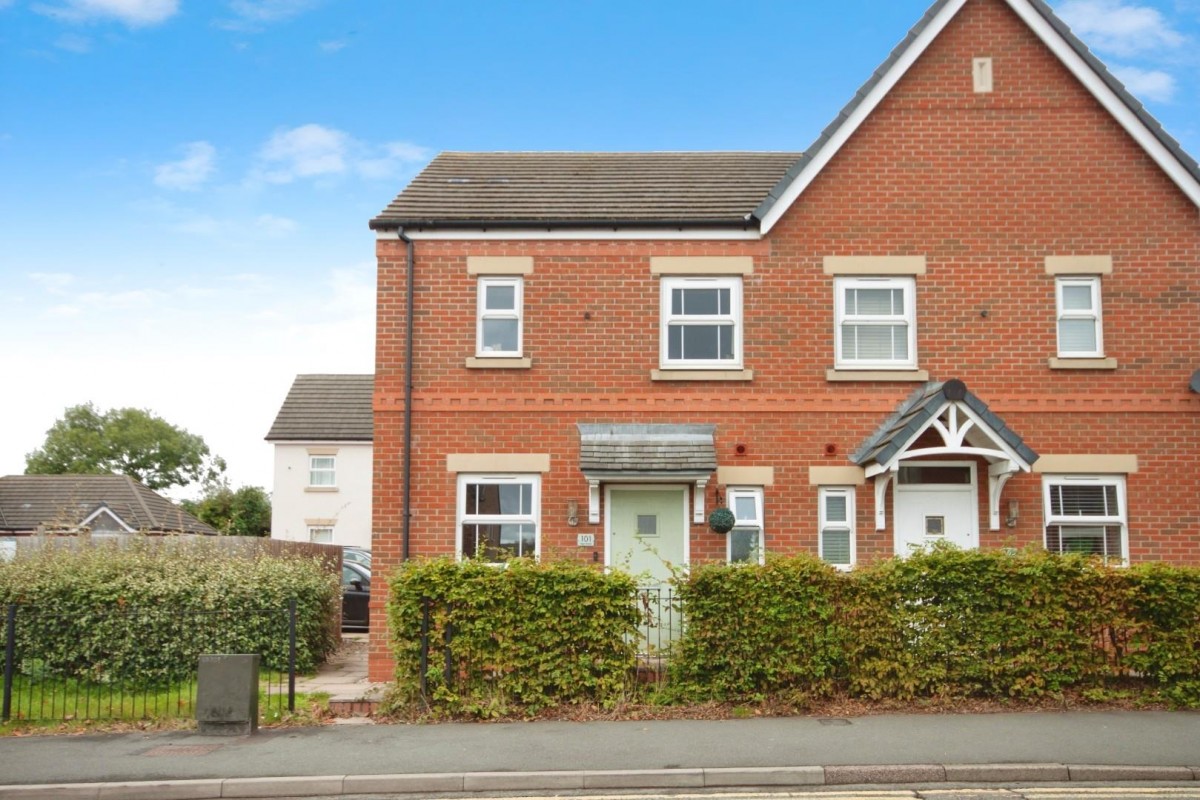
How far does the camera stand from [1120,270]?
1483 centimetres

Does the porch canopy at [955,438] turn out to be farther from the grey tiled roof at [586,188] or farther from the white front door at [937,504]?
the grey tiled roof at [586,188]

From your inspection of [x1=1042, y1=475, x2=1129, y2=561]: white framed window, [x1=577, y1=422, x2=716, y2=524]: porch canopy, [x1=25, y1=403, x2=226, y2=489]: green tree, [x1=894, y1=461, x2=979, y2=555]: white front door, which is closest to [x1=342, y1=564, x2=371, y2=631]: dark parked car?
[x1=577, y1=422, x2=716, y2=524]: porch canopy

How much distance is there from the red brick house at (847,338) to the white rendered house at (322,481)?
23.4 m

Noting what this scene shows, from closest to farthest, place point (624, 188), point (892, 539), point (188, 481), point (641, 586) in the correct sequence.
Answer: point (641, 586) < point (892, 539) < point (624, 188) < point (188, 481)

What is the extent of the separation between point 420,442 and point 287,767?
230 inches

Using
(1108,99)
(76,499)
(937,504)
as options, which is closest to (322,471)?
(76,499)

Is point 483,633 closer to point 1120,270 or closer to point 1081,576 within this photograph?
point 1081,576

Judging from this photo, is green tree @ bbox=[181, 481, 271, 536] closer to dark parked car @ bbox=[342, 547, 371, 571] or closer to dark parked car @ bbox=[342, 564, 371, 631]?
dark parked car @ bbox=[342, 547, 371, 571]

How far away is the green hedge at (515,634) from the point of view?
1134cm

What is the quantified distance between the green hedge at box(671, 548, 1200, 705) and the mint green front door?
3.15 m

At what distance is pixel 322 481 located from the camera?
125ft

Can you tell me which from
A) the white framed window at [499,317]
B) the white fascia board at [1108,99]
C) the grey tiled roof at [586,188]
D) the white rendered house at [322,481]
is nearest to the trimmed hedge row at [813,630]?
the white framed window at [499,317]

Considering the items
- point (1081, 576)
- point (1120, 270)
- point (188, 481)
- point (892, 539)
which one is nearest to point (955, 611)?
point (1081, 576)

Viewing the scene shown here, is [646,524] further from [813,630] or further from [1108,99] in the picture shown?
[1108,99]
